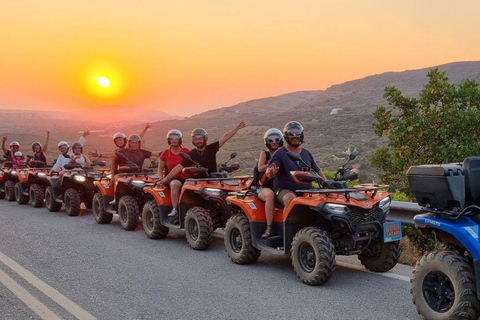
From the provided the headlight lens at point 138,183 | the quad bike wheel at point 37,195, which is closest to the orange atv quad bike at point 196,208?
the headlight lens at point 138,183

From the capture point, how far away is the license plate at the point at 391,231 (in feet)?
21.7

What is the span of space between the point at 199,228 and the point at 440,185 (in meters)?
4.87

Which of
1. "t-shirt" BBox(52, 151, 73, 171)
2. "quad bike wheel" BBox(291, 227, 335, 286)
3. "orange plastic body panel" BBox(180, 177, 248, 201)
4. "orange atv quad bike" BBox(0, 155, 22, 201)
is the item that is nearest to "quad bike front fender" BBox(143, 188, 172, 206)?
"orange plastic body panel" BBox(180, 177, 248, 201)

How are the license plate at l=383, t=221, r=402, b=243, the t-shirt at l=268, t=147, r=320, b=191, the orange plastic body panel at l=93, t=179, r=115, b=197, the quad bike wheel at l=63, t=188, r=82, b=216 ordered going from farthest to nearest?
the quad bike wheel at l=63, t=188, r=82, b=216, the orange plastic body panel at l=93, t=179, r=115, b=197, the t-shirt at l=268, t=147, r=320, b=191, the license plate at l=383, t=221, r=402, b=243

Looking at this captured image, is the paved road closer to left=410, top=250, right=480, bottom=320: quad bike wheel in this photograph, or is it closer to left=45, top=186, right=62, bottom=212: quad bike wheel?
left=410, top=250, right=480, bottom=320: quad bike wheel

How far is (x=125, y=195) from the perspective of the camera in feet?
38.6

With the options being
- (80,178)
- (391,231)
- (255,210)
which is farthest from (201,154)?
(80,178)

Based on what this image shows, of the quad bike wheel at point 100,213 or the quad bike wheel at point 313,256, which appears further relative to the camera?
the quad bike wheel at point 100,213

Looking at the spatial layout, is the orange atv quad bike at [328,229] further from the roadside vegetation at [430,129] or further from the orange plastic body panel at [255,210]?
the roadside vegetation at [430,129]

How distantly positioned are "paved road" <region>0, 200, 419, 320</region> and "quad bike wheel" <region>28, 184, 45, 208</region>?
656 centimetres

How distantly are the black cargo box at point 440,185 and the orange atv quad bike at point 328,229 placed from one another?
52.8 inches

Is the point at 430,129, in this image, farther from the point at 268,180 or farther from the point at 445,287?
the point at 445,287

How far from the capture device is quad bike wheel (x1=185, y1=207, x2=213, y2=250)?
8898mm

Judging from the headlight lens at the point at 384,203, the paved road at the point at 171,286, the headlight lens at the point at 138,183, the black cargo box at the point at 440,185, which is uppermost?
the black cargo box at the point at 440,185
